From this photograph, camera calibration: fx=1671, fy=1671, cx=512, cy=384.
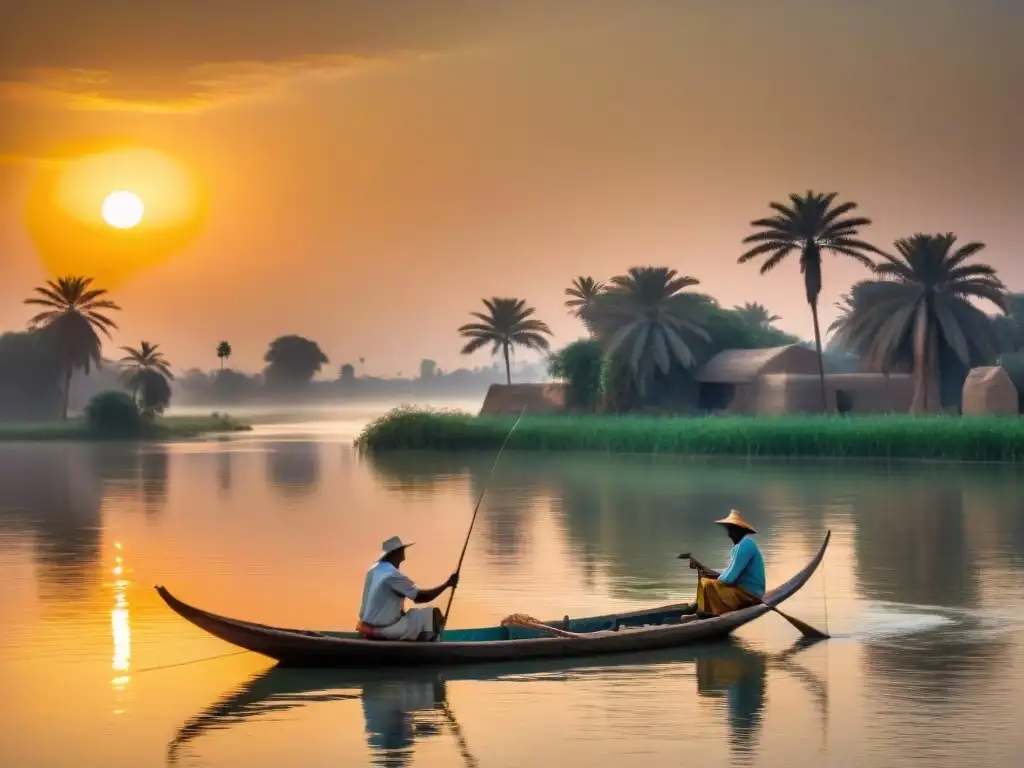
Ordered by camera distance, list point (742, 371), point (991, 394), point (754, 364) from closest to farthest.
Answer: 1. point (991, 394)
2. point (754, 364)
3. point (742, 371)

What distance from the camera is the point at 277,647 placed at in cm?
1438

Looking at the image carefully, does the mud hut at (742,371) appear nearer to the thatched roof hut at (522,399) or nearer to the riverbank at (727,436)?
the riverbank at (727,436)

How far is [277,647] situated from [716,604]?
4.30m

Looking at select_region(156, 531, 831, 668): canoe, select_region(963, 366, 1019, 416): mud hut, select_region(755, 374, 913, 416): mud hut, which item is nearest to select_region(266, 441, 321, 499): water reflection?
select_region(755, 374, 913, 416): mud hut

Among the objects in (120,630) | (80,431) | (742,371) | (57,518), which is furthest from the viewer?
(80,431)

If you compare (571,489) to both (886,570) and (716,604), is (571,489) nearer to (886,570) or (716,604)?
(886,570)

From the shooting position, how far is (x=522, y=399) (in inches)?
3292

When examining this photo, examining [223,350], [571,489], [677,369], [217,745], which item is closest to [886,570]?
[217,745]

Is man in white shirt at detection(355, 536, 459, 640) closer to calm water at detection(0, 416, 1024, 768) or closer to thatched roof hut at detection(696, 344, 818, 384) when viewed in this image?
calm water at detection(0, 416, 1024, 768)

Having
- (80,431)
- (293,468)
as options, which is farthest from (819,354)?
(80,431)

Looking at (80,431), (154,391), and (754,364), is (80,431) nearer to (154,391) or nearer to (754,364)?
(154,391)

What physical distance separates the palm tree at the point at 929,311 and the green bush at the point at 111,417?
47.0 metres

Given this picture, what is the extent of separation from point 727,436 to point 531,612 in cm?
3659

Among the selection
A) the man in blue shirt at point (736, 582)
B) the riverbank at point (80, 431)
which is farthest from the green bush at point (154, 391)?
the man in blue shirt at point (736, 582)
